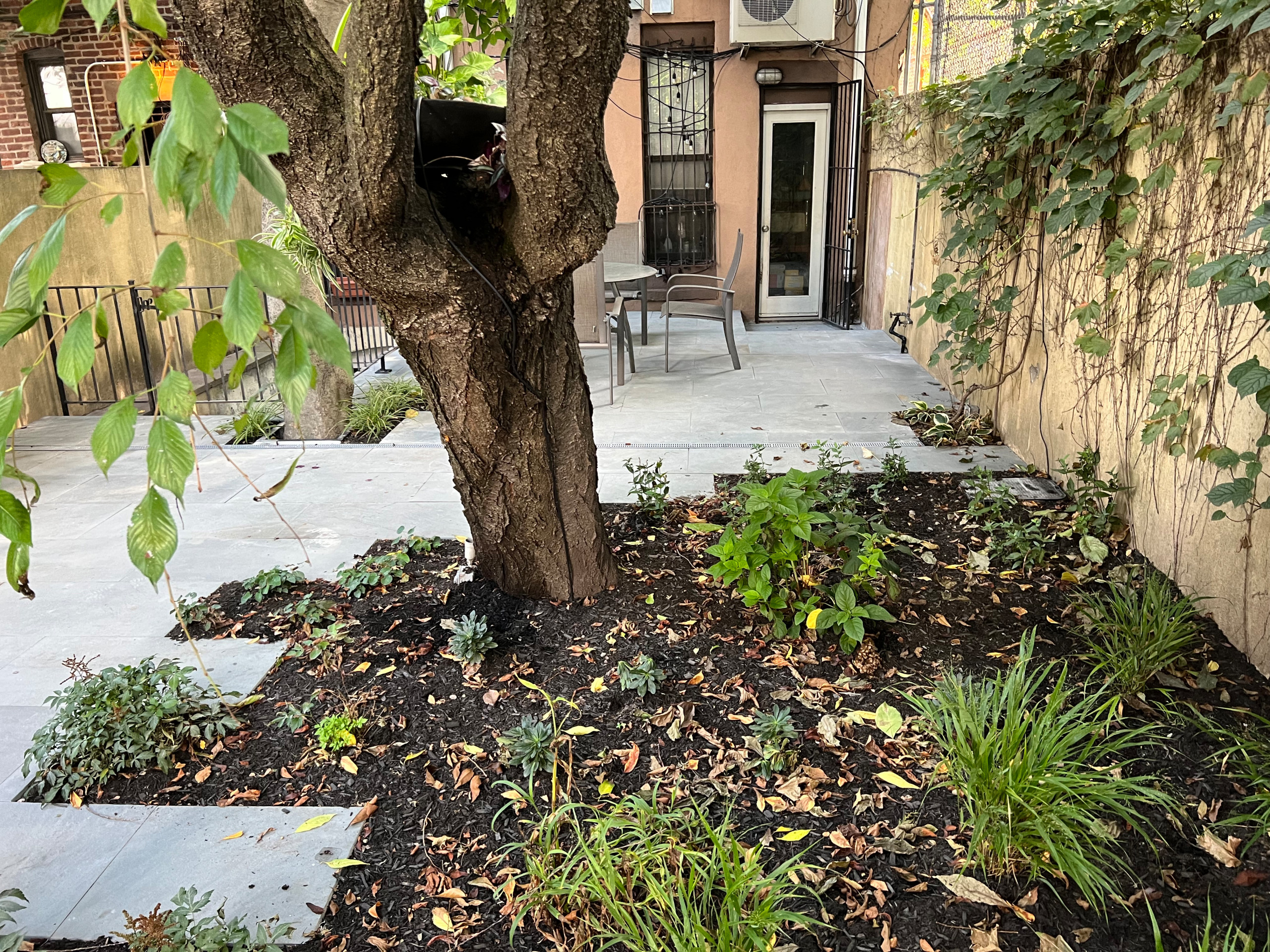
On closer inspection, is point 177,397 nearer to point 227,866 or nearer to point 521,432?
point 227,866

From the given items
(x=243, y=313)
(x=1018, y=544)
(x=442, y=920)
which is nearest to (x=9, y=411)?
(x=243, y=313)

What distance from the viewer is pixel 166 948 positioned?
67.1 inches

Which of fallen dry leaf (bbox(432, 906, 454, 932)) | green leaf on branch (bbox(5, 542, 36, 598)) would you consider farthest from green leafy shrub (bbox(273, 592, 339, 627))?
green leaf on branch (bbox(5, 542, 36, 598))

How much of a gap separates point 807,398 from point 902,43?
419cm

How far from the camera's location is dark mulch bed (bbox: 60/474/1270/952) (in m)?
1.89

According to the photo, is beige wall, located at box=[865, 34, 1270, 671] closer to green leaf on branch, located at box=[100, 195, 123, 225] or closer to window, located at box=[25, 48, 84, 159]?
green leaf on branch, located at box=[100, 195, 123, 225]

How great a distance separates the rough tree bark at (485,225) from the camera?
2.01 m

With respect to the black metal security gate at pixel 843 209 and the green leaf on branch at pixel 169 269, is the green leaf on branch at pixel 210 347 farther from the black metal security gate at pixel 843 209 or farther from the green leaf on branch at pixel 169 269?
the black metal security gate at pixel 843 209

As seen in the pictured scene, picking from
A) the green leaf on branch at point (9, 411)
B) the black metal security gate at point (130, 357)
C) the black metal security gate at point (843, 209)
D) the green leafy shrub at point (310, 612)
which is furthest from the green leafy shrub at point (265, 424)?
the black metal security gate at point (843, 209)

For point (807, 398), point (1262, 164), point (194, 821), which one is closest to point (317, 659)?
point (194, 821)

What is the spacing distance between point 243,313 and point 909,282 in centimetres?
689

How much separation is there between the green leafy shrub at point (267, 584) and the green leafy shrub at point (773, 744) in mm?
1914

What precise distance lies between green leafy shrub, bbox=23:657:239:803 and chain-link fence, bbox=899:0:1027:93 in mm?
4186

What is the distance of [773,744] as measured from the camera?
229 centimetres
